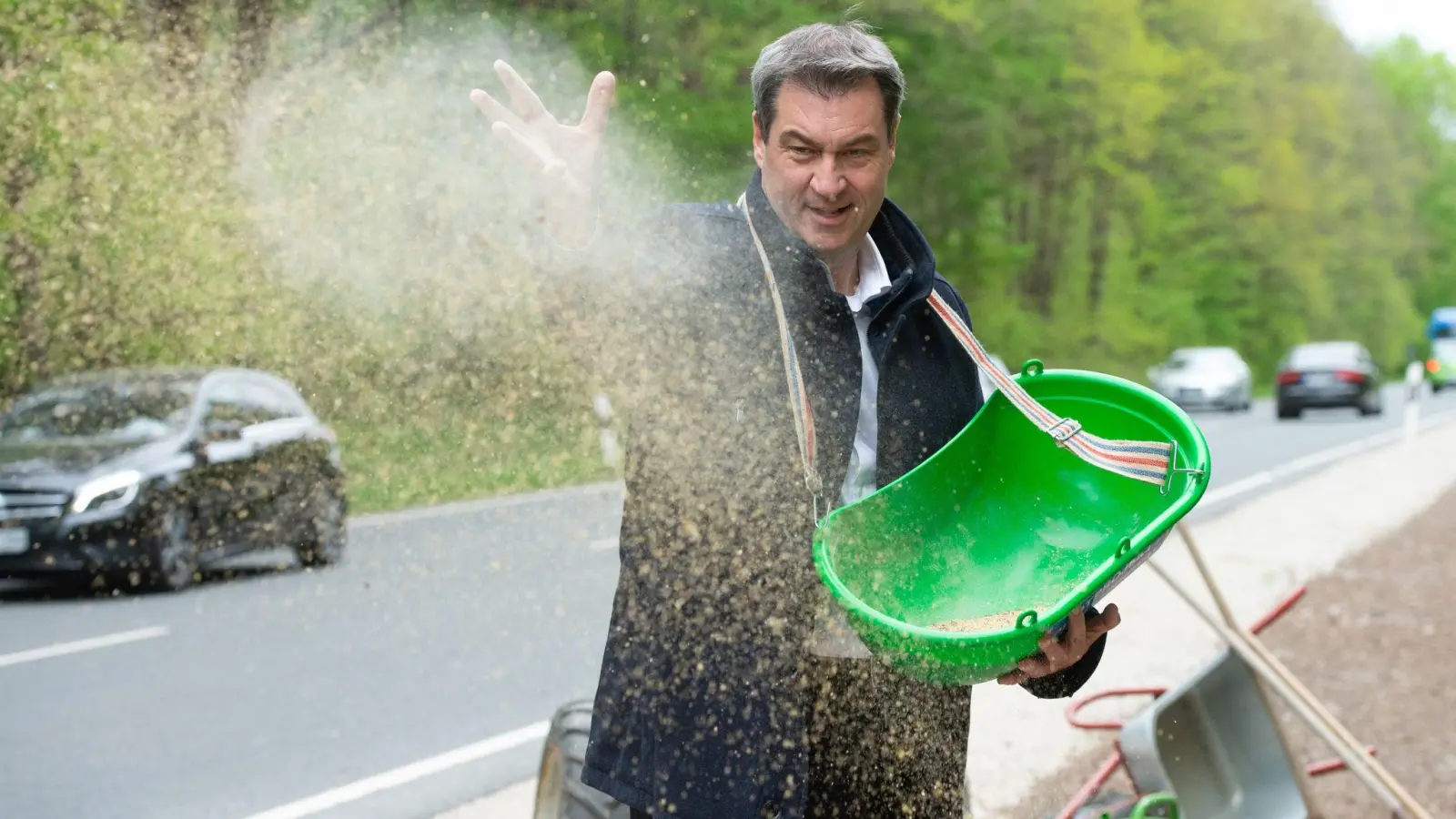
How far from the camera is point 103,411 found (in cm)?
1029

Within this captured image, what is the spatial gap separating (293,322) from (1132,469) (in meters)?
14.2

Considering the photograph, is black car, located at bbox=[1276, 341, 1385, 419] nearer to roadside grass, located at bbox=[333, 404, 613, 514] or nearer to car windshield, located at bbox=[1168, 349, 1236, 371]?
car windshield, located at bbox=[1168, 349, 1236, 371]

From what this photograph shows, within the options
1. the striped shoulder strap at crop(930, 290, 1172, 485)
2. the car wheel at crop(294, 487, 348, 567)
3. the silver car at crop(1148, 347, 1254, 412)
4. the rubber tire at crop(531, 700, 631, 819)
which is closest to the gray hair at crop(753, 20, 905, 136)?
the striped shoulder strap at crop(930, 290, 1172, 485)

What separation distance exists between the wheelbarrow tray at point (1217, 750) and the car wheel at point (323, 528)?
26.8 feet

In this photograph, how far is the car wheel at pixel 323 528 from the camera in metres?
10.8

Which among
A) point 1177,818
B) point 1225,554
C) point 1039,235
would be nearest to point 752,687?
point 1177,818

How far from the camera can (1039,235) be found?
4725cm

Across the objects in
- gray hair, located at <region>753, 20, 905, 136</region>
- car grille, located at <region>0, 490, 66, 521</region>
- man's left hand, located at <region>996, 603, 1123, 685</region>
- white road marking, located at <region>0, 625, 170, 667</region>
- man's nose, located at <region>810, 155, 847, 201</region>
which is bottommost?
white road marking, located at <region>0, 625, 170, 667</region>

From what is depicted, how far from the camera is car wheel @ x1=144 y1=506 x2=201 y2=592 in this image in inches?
376

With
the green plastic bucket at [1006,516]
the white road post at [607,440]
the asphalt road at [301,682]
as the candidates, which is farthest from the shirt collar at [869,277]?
the white road post at [607,440]

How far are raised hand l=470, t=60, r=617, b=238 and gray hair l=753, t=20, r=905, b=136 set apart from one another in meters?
0.22

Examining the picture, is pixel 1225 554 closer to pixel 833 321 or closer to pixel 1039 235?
pixel 833 321

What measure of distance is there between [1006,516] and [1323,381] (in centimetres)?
3042

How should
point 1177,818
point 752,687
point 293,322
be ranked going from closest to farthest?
1. point 752,687
2. point 1177,818
3. point 293,322
